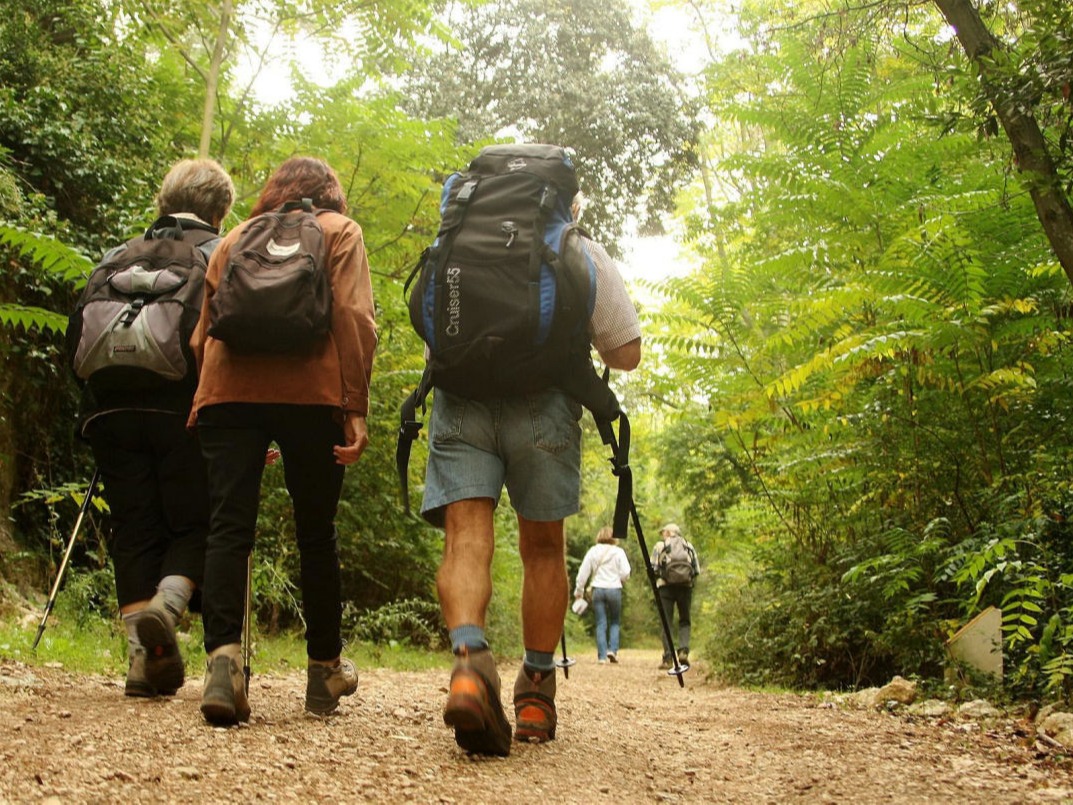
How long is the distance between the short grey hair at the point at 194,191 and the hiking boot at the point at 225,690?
200 cm

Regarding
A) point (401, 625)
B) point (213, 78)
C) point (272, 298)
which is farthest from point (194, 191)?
point (401, 625)

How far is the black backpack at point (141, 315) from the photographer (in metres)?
3.86

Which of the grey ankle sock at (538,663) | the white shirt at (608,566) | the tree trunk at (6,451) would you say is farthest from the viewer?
the white shirt at (608,566)

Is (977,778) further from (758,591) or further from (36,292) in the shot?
(36,292)

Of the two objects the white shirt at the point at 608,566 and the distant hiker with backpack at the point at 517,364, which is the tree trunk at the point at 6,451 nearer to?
the distant hiker with backpack at the point at 517,364

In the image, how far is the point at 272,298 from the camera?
3338 mm

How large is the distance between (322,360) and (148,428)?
1.01 metres

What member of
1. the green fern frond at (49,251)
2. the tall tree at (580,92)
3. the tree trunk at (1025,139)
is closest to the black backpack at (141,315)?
the green fern frond at (49,251)

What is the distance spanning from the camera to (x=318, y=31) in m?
9.28

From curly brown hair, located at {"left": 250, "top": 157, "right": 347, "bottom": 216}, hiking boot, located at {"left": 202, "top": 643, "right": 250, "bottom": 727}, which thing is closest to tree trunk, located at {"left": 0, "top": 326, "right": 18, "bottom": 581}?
curly brown hair, located at {"left": 250, "top": 157, "right": 347, "bottom": 216}

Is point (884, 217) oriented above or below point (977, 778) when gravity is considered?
above

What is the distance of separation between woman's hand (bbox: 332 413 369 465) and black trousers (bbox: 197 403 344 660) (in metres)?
0.05

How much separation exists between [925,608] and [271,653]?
15.1ft

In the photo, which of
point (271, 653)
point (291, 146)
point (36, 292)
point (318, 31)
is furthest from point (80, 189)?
point (271, 653)
